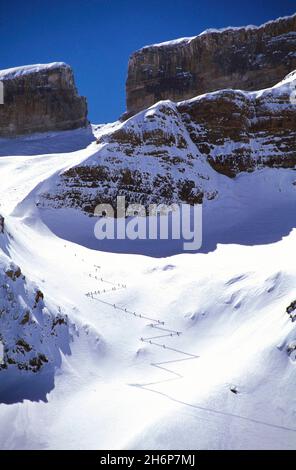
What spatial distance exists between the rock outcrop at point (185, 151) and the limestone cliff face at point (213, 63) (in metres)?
27.7

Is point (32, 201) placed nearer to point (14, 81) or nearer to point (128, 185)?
point (128, 185)

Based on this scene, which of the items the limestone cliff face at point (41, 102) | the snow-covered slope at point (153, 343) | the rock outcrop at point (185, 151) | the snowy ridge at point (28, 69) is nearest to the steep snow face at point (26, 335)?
the snow-covered slope at point (153, 343)

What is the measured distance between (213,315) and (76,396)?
792cm

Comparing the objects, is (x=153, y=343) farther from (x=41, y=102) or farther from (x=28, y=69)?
(x=28, y=69)

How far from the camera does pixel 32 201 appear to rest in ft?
119

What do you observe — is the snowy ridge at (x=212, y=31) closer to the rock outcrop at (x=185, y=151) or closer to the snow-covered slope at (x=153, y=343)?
the rock outcrop at (x=185, y=151)

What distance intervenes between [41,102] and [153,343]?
5520cm

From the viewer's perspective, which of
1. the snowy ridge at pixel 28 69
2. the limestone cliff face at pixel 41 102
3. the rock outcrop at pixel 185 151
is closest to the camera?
the rock outcrop at pixel 185 151

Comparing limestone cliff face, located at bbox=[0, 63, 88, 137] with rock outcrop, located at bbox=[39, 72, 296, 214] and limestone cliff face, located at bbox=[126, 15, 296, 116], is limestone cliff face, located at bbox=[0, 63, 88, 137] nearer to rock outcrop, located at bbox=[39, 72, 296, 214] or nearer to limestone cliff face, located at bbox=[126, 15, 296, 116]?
limestone cliff face, located at bbox=[126, 15, 296, 116]

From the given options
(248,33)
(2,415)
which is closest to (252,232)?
(2,415)

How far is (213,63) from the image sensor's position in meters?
73.9

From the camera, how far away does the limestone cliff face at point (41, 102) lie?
70.0 m

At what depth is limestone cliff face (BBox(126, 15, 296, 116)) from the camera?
70.2 meters

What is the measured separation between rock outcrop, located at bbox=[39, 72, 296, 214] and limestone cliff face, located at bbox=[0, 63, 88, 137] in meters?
29.3
